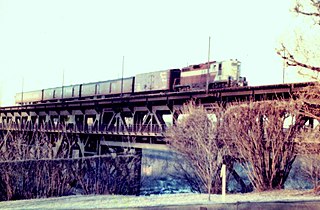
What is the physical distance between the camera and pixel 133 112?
128 feet

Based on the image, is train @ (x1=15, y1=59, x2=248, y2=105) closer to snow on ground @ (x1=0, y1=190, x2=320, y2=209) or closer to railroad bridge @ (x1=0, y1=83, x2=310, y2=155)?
railroad bridge @ (x1=0, y1=83, x2=310, y2=155)

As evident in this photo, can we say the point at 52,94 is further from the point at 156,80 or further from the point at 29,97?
the point at 156,80

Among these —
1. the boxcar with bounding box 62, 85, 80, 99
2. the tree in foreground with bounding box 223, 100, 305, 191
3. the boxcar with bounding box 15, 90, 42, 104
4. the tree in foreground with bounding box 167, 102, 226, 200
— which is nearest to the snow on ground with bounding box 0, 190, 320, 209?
the tree in foreground with bounding box 223, 100, 305, 191

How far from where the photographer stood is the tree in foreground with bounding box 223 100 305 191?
16.7 metres

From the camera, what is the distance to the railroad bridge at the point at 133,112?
27125 mm

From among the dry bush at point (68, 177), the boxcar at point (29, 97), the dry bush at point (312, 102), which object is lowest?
the dry bush at point (68, 177)

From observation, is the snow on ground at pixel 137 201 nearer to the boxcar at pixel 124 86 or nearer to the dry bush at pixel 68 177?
the dry bush at pixel 68 177

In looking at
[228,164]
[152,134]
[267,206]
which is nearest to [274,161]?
[228,164]

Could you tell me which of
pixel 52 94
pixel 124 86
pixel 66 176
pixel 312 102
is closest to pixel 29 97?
pixel 52 94

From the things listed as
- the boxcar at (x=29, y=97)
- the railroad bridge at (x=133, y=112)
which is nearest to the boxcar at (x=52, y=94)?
the boxcar at (x=29, y=97)

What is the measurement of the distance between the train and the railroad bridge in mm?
2330

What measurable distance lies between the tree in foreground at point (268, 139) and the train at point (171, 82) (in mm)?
15172

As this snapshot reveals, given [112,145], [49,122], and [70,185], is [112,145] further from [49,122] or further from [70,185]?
[70,185]

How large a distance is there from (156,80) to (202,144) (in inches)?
1016
